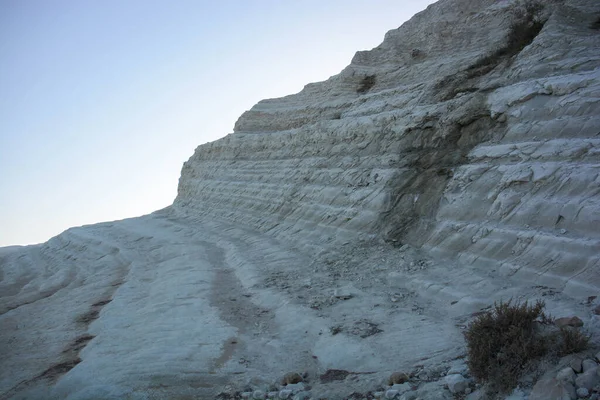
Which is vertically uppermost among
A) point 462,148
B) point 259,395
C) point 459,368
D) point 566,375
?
point 462,148

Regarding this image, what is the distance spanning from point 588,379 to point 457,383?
119 centimetres

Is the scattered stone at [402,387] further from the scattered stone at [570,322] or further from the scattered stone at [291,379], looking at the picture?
the scattered stone at [570,322]

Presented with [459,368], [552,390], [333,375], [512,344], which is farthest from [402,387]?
[552,390]

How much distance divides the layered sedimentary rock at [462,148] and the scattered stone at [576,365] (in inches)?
87.7

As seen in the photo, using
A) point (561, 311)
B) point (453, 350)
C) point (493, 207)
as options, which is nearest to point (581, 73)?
point (493, 207)

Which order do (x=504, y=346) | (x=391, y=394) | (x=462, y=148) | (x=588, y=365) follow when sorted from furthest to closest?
(x=462, y=148), (x=391, y=394), (x=504, y=346), (x=588, y=365)

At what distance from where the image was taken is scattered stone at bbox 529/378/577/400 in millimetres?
3545

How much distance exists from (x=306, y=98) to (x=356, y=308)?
13.0 m

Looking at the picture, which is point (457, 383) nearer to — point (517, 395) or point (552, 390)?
point (517, 395)

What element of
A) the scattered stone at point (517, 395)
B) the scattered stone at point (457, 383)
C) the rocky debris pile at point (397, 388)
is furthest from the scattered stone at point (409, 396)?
the scattered stone at point (517, 395)

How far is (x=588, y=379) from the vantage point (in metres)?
3.59

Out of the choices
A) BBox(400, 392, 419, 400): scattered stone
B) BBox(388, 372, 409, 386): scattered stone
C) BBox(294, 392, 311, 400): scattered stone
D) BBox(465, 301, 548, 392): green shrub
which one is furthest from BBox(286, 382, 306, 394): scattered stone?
BBox(465, 301, 548, 392): green shrub

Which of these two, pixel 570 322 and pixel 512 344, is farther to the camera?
pixel 570 322

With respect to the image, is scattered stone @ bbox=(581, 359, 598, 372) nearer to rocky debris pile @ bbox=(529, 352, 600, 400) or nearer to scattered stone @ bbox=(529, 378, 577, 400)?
rocky debris pile @ bbox=(529, 352, 600, 400)
